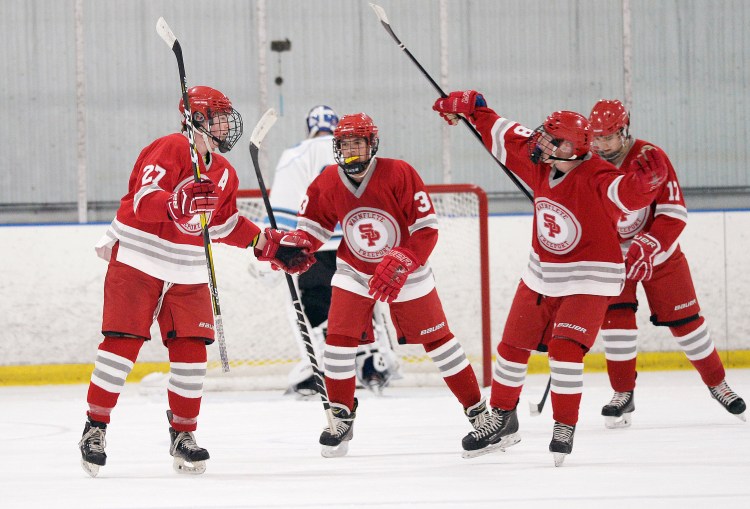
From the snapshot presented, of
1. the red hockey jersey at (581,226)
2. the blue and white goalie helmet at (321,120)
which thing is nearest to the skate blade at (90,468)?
the red hockey jersey at (581,226)

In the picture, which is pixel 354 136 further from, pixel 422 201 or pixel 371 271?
pixel 371 271

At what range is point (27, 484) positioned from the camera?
293cm

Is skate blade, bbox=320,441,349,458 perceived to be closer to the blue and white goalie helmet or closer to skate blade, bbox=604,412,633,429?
skate blade, bbox=604,412,633,429

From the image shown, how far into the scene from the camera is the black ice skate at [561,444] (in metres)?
3.03

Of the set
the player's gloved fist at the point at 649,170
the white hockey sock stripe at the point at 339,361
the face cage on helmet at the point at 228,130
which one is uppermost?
the face cage on helmet at the point at 228,130

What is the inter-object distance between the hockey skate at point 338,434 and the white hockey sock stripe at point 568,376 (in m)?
0.66

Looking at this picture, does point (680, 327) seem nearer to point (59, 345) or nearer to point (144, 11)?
point (59, 345)

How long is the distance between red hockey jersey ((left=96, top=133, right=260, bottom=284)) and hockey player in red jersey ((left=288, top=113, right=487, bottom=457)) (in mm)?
409

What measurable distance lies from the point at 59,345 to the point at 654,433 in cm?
298

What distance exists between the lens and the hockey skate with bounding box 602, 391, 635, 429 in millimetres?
3891

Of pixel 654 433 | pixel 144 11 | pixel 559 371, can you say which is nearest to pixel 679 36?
pixel 144 11

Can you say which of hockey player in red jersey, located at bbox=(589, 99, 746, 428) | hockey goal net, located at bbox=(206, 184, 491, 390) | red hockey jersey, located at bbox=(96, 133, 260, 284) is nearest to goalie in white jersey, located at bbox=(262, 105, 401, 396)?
hockey goal net, located at bbox=(206, 184, 491, 390)

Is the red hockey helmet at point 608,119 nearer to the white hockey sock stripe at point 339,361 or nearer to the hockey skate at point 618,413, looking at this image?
the hockey skate at point 618,413

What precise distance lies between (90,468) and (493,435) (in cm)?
110
